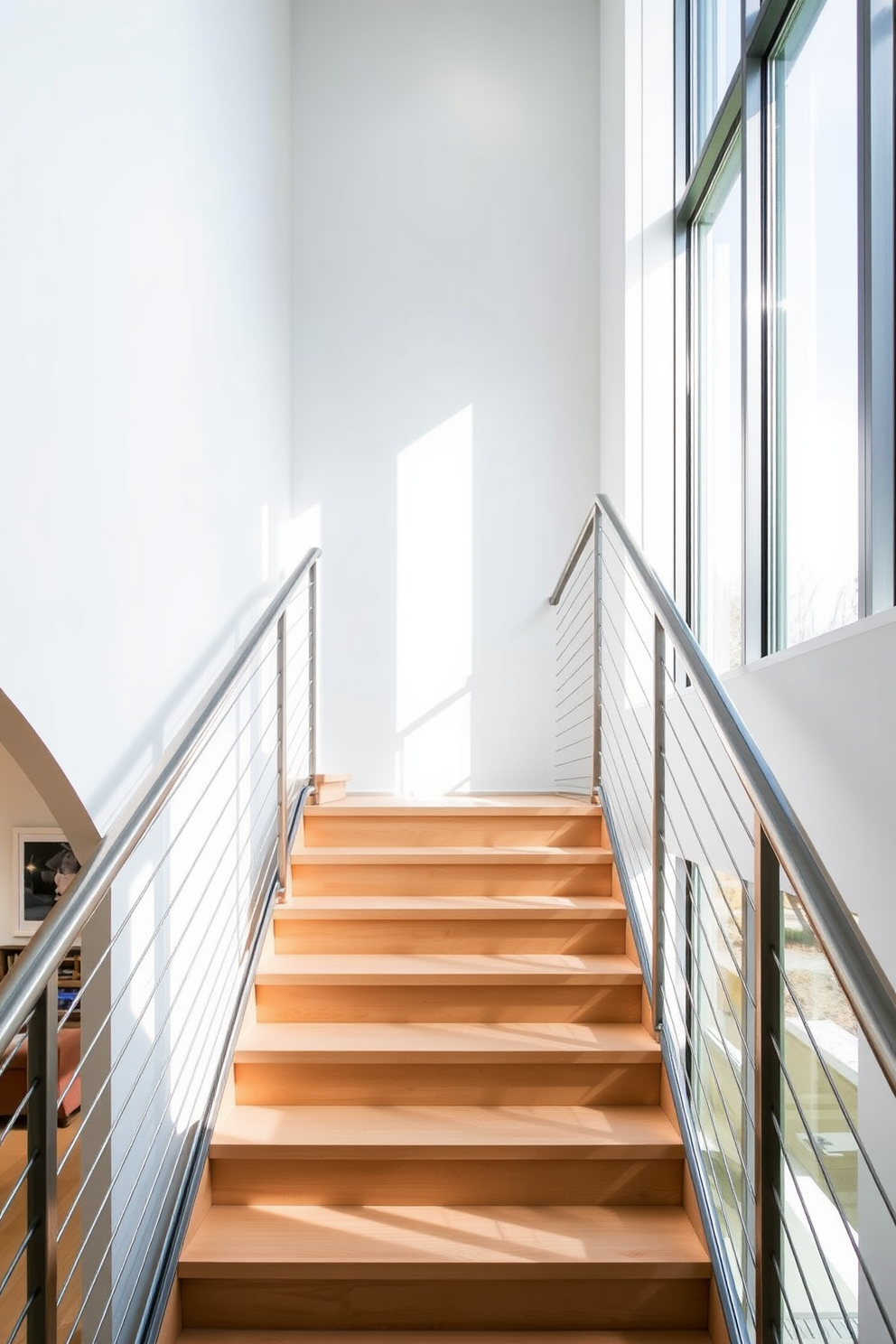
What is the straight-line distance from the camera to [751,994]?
5.75ft

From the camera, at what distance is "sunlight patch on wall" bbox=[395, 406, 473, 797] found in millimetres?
4816

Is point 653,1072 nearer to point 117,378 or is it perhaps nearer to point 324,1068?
point 324,1068

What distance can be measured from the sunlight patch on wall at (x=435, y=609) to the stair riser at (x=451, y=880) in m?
1.51

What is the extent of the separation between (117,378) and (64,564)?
0.54 metres

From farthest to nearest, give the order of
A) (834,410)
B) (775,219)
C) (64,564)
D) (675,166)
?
(675,166) → (775,219) → (834,410) → (64,564)


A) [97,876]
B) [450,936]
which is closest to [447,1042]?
[450,936]

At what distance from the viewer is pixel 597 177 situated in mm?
4918

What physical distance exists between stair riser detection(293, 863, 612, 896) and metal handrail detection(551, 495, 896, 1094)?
1228 mm

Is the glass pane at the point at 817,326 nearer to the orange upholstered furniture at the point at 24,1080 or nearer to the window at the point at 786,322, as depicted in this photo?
the window at the point at 786,322

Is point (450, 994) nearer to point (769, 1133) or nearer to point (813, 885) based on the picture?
point (769, 1133)

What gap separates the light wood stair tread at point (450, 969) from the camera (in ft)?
9.05

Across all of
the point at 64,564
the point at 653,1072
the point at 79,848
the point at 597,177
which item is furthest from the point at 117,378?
the point at 597,177

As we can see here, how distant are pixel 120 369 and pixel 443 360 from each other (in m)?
2.80

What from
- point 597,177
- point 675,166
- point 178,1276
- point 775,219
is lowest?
point 178,1276
